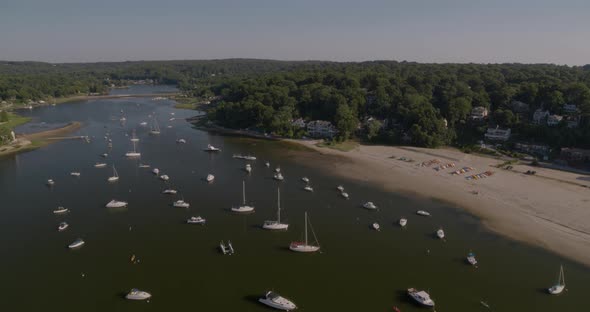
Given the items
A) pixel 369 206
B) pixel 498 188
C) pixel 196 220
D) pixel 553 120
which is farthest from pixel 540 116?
pixel 196 220

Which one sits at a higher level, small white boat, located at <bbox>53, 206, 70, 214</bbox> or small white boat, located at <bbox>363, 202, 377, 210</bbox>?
small white boat, located at <bbox>363, 202, 377, 210</bbox>

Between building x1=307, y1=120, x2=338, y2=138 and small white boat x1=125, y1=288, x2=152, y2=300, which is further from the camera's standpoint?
building x1=307, y1=120, x2=338, y2=138

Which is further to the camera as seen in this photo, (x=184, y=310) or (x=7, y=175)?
(x=7, y=175)

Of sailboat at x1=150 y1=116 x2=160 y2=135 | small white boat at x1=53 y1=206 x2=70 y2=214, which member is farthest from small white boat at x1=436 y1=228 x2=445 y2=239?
sailboat at x1=150 y1=116 x2=160 y2=135

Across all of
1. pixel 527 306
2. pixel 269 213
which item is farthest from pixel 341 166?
pixel 527 306

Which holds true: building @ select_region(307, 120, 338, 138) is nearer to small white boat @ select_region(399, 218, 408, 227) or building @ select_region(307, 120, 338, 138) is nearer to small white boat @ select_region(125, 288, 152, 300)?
small white boat @ select_region(399, 218, 408, 227)

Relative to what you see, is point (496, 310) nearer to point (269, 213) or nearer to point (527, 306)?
point (527, 306)
